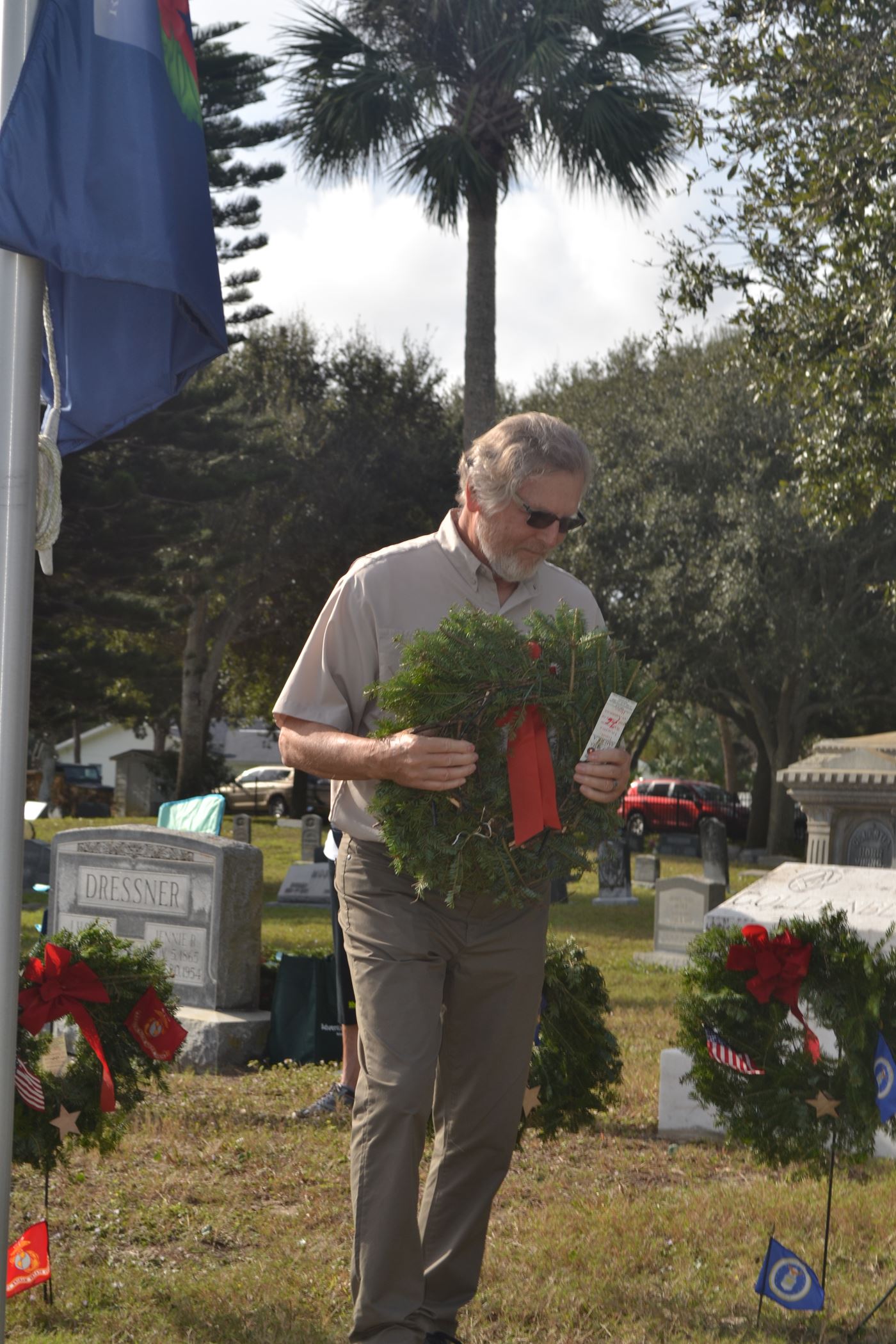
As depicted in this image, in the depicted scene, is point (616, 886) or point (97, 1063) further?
point (616, 886)

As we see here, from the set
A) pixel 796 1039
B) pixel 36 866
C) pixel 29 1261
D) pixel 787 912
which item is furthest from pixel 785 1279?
pixel 36 866

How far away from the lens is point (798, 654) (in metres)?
24.9

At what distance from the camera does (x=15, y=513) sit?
2.73 meters

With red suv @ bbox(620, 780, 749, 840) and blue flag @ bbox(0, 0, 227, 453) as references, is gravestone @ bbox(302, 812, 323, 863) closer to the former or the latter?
red suv @ bbox(620, 780, 749, 840)

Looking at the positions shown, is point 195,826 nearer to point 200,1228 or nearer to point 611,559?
point 200,1228

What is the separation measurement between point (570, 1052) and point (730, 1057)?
97cm

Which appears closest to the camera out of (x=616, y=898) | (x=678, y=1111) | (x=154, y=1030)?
(x=154, y=1030)

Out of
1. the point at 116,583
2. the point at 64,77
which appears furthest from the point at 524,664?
the point at 116,583

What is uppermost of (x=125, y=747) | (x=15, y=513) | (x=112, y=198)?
(x=125, y=747)

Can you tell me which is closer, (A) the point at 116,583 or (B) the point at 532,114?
(B) the point at 532,114

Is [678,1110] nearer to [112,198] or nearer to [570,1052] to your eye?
[570,1052]

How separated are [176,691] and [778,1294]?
1322 inches

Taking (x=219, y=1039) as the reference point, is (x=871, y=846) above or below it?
above

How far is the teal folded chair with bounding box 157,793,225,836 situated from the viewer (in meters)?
8.75
